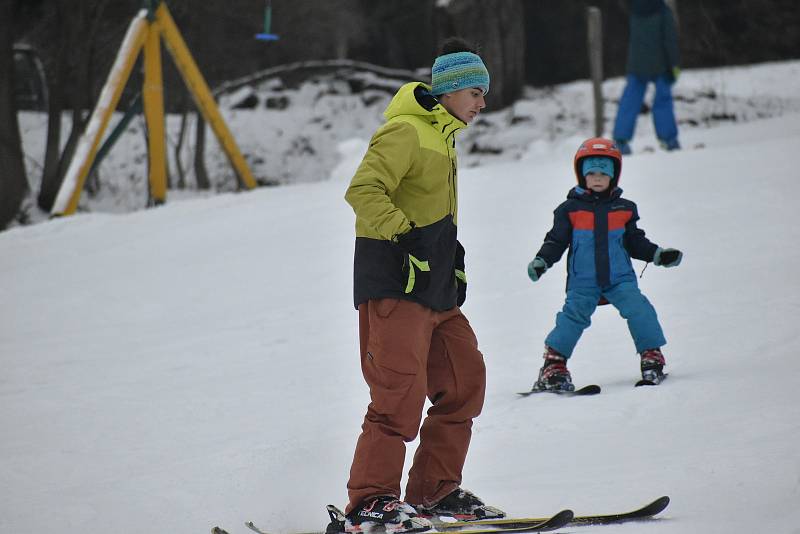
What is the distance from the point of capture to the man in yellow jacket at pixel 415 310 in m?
2.98

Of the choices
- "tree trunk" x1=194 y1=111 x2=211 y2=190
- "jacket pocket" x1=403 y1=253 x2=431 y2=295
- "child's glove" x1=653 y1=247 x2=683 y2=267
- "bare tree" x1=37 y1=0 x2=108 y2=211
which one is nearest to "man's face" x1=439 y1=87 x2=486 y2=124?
"jacket pocket" x1=403 y1=253 x2=431 y2=295

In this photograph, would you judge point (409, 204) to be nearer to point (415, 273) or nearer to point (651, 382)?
point (415, 273)

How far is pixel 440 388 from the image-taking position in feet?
10.6

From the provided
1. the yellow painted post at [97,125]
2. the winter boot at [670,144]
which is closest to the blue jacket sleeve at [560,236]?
the winter boot at [670,144]

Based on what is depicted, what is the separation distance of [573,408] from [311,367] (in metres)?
1.97

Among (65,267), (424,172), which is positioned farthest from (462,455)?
(65,267)

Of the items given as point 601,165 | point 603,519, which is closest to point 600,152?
point 601,165

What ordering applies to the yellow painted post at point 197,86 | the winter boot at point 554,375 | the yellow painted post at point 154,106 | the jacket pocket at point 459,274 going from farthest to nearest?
the yellow painted post at point 197,86, the yellow painted post at point 154,106, the winter boot at point 554,375, the jacket pocket at point 459,274

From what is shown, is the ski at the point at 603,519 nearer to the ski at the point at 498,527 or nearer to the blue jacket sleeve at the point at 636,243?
the ski at the point at 498,527

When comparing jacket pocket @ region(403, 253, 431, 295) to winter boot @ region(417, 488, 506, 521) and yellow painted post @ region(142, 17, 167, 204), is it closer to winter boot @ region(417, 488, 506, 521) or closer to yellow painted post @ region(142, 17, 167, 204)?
winter boot @ region(417, 488, 506, 521)

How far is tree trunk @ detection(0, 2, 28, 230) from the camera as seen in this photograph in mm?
13578

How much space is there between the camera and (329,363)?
19.2 ft

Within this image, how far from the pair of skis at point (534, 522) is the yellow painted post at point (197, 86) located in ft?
33.1

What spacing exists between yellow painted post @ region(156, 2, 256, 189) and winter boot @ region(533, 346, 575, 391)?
8508 millimetres
